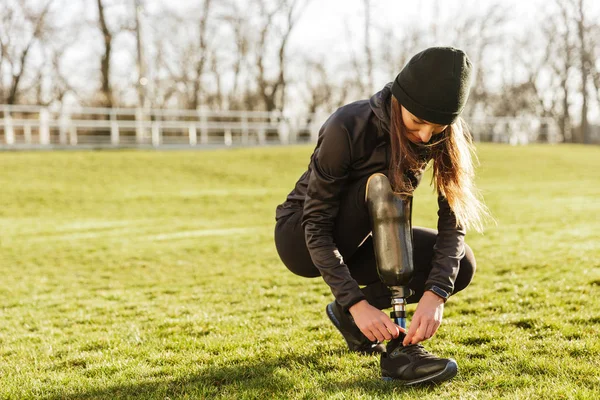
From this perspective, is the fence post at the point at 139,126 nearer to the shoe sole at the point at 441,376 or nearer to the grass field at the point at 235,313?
the grass field at the point at 235,313

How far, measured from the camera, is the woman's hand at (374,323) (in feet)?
7.50

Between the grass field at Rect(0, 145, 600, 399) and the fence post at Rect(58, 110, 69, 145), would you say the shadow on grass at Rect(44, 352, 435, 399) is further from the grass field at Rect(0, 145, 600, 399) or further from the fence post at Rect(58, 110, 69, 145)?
the fence post at Rect(58, 110, 69, 145)

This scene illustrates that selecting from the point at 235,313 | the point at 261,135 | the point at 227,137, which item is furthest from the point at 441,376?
the point at 261,135

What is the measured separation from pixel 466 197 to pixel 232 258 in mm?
4428

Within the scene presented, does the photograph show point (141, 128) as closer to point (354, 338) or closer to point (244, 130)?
point (244, 130)

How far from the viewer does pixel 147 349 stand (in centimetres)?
312

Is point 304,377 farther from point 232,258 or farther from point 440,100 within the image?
point 232,258

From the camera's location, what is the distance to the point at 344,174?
2568 mm

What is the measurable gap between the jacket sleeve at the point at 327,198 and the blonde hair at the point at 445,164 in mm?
213

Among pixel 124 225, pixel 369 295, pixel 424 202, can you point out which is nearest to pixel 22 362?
pixel 369 295

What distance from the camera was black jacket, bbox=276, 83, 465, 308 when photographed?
2463 mm

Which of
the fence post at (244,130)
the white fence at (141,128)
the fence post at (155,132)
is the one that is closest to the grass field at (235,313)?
the white fence at (141,128)

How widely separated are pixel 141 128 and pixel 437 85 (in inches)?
816

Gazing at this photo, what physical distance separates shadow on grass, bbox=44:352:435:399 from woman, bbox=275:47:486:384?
15cm
